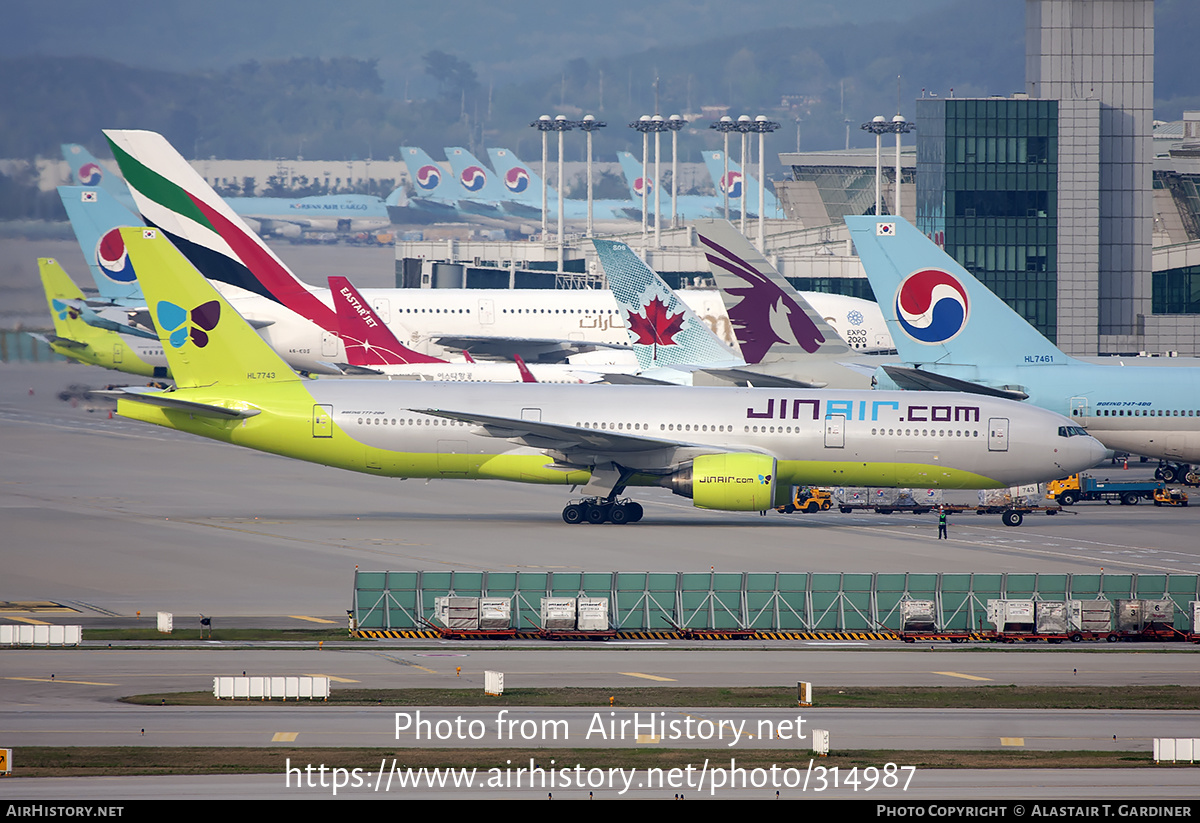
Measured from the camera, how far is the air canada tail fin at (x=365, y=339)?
2456 inches

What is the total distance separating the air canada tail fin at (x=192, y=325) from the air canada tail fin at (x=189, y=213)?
851 inches

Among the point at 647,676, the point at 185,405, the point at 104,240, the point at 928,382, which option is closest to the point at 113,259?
the point at 104,240

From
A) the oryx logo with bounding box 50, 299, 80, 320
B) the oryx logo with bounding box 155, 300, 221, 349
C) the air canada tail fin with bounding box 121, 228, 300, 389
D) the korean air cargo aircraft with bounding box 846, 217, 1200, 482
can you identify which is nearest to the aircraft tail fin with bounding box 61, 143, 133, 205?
the oryx logo with bounding box 50, 299, 80, 320

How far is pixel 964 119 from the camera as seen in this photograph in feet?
282

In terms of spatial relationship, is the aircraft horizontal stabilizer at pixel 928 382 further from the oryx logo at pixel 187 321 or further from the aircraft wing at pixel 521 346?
the aircraft wing at pixel 521 346

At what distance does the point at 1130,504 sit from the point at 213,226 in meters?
42.2

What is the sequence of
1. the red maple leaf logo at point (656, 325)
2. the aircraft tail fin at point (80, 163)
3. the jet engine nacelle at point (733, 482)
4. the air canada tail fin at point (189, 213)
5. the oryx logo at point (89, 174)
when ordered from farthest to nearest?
1. the air canada tail fin at point (189, 213)
2. the oryx logo at point (89, 174)
3. the aircraft tail fin at point (80, 163)
4. the red maple leaf logo at point (656, 325)
5. the jet engine nacelle at point (733, 482)

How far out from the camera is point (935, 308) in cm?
5312

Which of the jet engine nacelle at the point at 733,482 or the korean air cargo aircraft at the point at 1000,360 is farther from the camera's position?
the korean air cargo aircraft at the point at 1000,360

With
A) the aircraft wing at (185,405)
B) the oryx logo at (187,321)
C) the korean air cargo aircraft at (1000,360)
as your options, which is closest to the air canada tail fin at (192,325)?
the oryx logo at (187,321)

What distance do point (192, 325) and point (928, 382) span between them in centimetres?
2497

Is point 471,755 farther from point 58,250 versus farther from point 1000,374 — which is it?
point 58,250

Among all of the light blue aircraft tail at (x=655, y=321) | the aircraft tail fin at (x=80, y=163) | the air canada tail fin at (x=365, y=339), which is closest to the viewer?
the light blue aircraft tail at (x=655, y=321)
